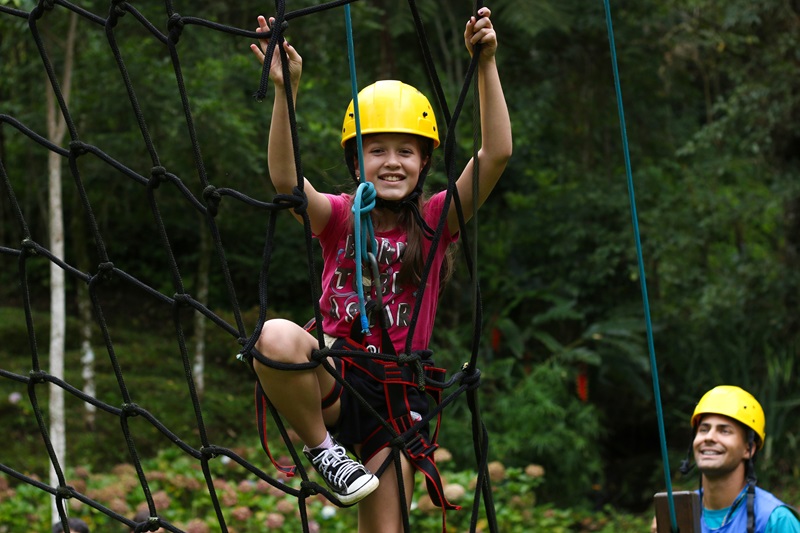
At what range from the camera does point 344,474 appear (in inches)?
77.5

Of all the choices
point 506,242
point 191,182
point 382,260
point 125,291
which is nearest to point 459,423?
point 506,242

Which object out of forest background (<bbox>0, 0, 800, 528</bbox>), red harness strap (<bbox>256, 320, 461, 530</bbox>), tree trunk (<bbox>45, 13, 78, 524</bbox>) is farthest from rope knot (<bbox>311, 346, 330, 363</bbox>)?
forest background (<bbox>0, 0, 800, 528</bbox>)

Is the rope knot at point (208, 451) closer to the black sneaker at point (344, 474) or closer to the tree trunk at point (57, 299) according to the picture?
the black sneaker at point (344, 474)

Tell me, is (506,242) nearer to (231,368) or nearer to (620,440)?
(620,440)

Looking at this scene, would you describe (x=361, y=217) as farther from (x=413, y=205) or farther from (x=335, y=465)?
(x=335, y=465)

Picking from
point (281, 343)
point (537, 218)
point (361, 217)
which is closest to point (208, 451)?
point (281, 343)

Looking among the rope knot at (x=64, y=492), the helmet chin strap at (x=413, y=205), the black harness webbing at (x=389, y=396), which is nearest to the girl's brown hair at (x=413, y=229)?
the helmet chin strap at (x=413, y=205)

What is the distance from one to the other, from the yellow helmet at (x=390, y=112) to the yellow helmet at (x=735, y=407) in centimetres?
162

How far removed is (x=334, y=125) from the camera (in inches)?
287

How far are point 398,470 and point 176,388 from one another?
630 cm

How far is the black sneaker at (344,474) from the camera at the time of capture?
77.0 inches

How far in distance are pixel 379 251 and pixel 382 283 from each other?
7 cm

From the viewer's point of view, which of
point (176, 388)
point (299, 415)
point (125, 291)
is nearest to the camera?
point (299, 415)

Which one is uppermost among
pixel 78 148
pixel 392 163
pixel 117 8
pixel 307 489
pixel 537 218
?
pixel 537 218
